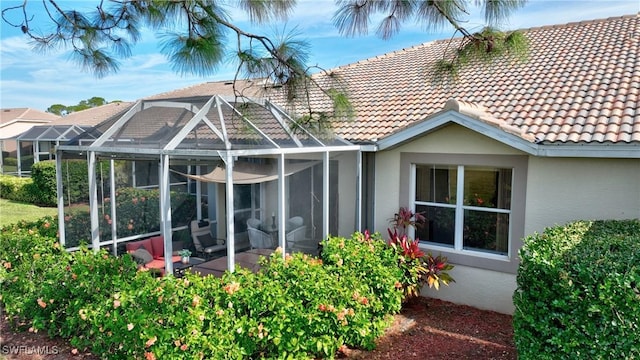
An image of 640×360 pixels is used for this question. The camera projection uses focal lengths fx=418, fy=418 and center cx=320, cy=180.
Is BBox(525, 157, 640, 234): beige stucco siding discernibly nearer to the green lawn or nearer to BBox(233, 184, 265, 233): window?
BBox(233, 184, 265, 233): window

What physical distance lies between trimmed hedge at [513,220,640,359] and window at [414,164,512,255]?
316 centimetres

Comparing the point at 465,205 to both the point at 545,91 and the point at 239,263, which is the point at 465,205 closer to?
the point at 545,91

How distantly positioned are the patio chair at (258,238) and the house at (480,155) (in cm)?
40

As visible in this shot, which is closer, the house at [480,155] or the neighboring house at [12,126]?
the house at [480,155]

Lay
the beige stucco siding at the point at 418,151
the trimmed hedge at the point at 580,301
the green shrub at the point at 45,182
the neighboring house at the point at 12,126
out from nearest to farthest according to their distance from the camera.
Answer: the trimmed hedge at the point at 580,301 → the beige stucco siding at the point at 418,151 → the green shrub at the point at 45,182 → the neighboring house at the point at 12,126

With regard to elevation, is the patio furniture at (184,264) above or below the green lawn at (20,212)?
above

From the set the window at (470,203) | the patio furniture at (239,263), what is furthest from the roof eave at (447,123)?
the patio furniture at (239,263)

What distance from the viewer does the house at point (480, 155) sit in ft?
25.4

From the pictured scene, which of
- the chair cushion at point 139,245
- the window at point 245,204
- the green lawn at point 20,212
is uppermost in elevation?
the window at point 245,204

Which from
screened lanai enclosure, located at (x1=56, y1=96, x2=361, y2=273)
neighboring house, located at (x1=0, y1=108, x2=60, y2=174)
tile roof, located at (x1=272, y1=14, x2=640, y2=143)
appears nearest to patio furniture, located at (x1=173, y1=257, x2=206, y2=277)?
screened lanai enclosure, located at (x1=56, y1=96, x2=361, y2=273)

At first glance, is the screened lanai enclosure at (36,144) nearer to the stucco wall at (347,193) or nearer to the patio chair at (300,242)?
the stucco wall at (347,193)

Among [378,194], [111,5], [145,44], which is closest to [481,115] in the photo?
[378,194]

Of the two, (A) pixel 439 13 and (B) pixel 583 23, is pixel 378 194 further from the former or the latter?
(B) pixel 583 23

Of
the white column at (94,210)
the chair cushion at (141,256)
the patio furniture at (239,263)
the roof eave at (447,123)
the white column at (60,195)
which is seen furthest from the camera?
the chair cushion at (141,256)
